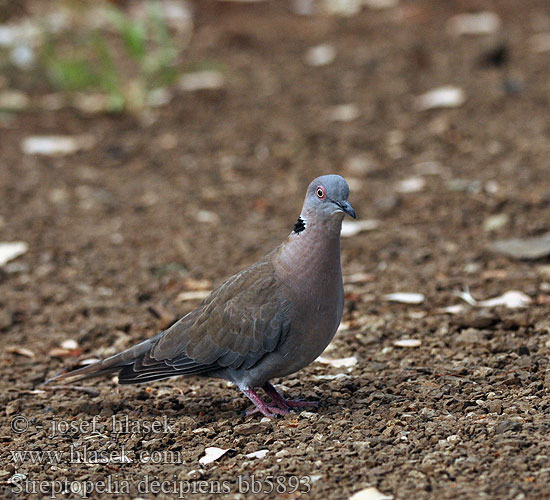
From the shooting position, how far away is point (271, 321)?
3.10m

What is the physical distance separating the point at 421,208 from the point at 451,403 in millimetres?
2672

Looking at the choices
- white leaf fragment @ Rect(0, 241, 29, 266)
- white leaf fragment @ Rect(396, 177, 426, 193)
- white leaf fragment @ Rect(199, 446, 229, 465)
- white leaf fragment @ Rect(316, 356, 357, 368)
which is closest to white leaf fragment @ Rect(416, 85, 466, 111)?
white leaf fragment @ Rect(396, 177, 426, 193)

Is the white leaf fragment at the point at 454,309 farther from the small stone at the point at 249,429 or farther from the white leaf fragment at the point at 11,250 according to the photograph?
the white leaf fragment at the point at 11,250

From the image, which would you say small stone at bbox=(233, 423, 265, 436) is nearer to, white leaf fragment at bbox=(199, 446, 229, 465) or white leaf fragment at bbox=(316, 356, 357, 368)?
white leaf fragment at bbox=(199, 446, 229, 465)

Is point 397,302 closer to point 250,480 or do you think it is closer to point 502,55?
point 250,480

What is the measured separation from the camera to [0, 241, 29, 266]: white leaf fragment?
524cm

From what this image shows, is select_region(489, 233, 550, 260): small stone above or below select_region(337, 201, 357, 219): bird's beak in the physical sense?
below

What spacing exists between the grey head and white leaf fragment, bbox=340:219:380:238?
89.3 inches

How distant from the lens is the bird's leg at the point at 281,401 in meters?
3.24

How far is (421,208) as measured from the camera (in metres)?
5.61

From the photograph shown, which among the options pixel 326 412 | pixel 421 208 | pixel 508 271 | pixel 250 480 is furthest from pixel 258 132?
pixel 250 480

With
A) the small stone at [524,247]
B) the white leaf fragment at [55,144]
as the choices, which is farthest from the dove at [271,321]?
the white leaf fragment at [55,144]

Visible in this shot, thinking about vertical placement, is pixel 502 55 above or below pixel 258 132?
above

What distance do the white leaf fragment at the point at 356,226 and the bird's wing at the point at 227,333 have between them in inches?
83.2
